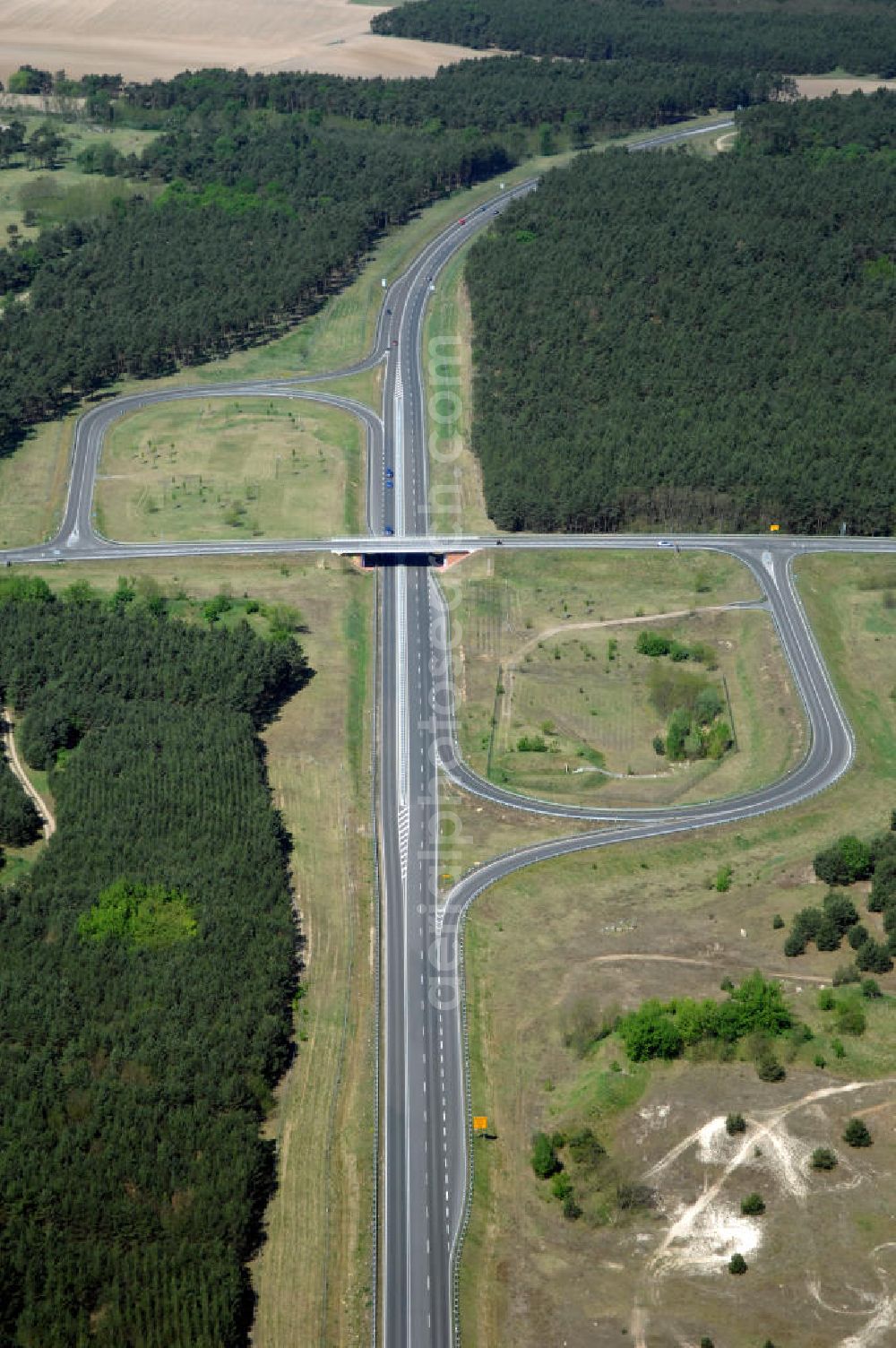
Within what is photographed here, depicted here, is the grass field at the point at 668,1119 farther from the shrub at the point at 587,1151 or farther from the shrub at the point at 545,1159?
the shrub at the point at 545,1159

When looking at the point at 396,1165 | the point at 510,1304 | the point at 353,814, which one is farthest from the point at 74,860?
the point at 510,1304

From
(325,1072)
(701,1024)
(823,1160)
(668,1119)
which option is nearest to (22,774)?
(325,1072)

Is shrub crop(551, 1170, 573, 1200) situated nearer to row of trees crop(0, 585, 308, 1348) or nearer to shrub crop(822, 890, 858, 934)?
row of trees crop(0, 585, 308, 1348)

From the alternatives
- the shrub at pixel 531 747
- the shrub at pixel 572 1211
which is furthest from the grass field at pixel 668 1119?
the shrub at pixel 531 747

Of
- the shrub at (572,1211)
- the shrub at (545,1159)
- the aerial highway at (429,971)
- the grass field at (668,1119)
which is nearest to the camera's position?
the grass field at (668,1119)

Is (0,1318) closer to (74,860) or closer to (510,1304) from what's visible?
(510,1304)

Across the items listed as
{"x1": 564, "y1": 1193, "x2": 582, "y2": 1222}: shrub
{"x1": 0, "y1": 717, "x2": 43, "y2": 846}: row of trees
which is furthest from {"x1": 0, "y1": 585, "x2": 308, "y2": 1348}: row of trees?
{"x1": 564, "y1": 1193, "x2": 582, "y2": 1222}: shrub
